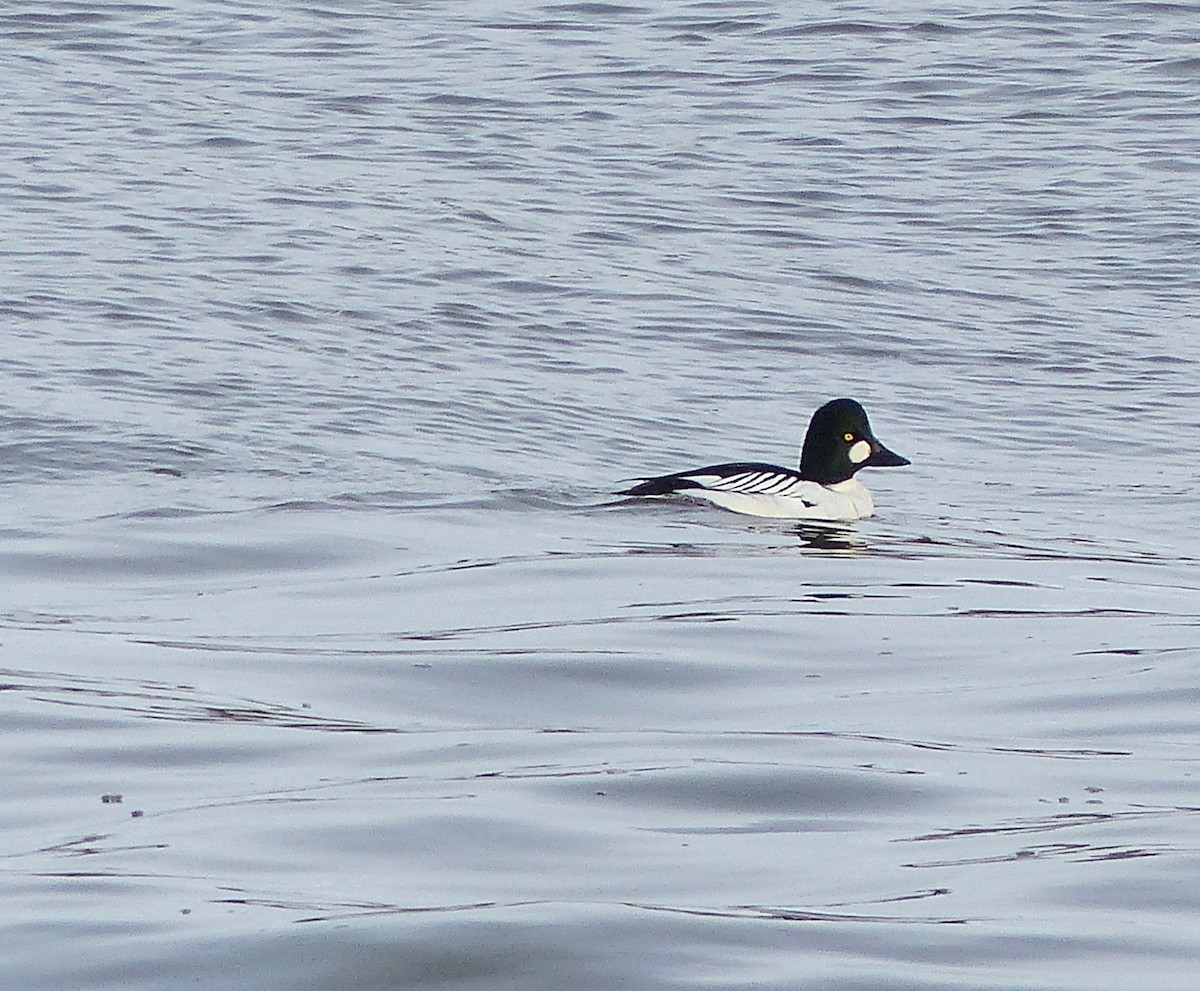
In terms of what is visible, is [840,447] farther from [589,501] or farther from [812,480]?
[589,501]

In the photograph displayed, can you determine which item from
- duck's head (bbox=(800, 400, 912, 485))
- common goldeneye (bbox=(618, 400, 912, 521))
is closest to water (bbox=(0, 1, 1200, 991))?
common goldeneye (bbox=(618, 400, 912, 521))

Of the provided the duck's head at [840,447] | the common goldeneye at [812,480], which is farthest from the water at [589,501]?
the duck's head at [840,447]

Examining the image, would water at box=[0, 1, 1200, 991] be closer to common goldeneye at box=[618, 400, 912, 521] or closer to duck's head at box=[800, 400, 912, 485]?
common goldeneye at box=[618, 400, 912, 521]

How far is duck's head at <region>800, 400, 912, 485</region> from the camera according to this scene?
41.9ft

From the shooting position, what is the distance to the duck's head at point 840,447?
1276 cm

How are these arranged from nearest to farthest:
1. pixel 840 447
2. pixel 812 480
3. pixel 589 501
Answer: pixel 589 501
pixel 812 480
pixel 840 447

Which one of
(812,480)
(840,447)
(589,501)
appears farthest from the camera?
(840,447)

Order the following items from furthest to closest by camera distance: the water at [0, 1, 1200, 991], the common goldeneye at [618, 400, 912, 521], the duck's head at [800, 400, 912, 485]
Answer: the duck's head at [800, 400, 912, 485]
the common goldeneye at [618, 400, 912, 521]
the water at [0, 1, 1200, 991]

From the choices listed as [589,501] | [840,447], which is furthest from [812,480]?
[589,501]

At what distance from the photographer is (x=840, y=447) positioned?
12.7m

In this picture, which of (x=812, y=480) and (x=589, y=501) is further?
(x=812, y=480)

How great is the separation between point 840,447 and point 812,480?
248 millimetres

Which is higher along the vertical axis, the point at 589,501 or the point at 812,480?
the point at 589,501

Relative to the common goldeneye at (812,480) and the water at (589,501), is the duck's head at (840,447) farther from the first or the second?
the water at (589,501)
